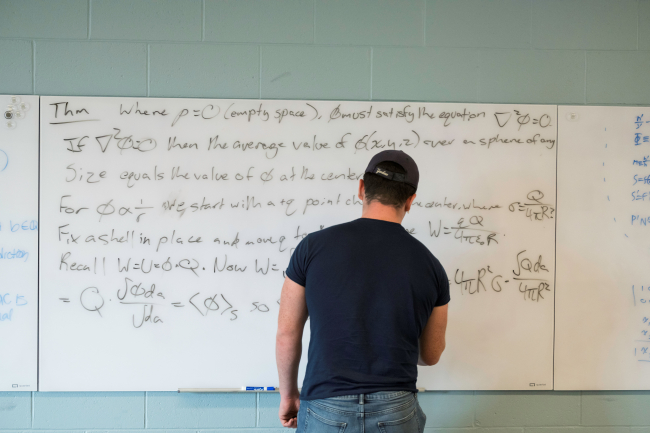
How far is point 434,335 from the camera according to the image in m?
1.11

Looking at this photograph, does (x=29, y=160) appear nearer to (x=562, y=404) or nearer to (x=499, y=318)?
(x=499, y=318)

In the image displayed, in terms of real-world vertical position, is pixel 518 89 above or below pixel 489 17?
below

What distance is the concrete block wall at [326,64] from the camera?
1487 millimetres

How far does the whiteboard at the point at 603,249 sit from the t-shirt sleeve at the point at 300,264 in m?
1.07

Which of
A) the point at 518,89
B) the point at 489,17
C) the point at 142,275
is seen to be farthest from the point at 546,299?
the point at 142,275

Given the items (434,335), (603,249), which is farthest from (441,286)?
(603,249)

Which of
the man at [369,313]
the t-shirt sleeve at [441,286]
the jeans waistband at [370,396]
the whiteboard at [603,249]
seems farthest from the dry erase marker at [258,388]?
the whiteboard at [603,249]

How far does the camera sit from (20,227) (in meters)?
1.46

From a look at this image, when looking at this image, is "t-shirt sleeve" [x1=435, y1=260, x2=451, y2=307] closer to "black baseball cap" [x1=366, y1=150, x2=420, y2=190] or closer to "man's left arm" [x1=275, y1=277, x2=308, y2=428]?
"black baseball cap" [x1=366, y1=150, x2=420, y2=190]

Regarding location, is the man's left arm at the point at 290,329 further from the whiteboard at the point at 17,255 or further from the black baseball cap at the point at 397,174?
the whiteboard at the point at 17,255

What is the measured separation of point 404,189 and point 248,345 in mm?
872

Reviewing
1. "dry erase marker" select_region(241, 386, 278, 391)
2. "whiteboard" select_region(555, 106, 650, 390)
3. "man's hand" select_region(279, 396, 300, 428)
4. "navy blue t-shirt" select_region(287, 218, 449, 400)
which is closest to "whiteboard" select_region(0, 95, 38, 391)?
"dry erase marker" select_region(241, 386, 278, 391)

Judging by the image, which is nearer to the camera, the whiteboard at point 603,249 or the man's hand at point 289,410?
the man's hand at point 289,410

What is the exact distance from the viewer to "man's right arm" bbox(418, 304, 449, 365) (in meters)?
1.09
